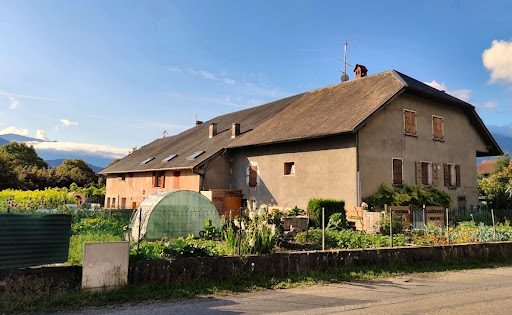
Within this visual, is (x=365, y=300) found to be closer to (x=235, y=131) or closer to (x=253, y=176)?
(x=253, y=176)

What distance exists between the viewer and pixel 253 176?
2272 cm

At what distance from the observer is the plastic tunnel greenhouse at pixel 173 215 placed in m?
13.8

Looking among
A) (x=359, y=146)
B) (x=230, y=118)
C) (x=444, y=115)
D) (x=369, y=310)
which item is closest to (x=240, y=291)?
(x=369, y=310)

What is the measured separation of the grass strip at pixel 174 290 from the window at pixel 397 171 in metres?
9.82

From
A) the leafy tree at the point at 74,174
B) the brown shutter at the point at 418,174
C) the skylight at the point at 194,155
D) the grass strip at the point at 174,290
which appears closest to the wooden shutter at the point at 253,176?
the skylight at the point at 194,155

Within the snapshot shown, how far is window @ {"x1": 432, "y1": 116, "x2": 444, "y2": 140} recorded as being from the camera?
21.7 meters

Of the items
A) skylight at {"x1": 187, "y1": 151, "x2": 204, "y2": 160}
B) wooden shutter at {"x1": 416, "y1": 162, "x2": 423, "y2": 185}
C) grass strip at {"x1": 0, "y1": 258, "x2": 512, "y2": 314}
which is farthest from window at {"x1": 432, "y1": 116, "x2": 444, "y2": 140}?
skylight at {"x1": 187, "y1": 151, "x2": 204, "y2": 160}

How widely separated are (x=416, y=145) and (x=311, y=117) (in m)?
5.81

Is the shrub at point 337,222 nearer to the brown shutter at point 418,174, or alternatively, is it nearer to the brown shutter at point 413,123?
the brown shutter at point 418,174

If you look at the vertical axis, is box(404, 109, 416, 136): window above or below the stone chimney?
below

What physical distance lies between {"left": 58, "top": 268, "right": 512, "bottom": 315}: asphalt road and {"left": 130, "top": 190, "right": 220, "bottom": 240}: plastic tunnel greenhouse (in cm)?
723

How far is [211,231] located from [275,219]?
2.13m

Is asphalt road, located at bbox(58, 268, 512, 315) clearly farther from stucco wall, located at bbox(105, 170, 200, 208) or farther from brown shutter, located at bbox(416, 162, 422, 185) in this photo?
stucco wall, located at bbox(105, 170, 200, 208)

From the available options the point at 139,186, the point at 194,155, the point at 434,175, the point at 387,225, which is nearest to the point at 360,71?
the point at 434,175
